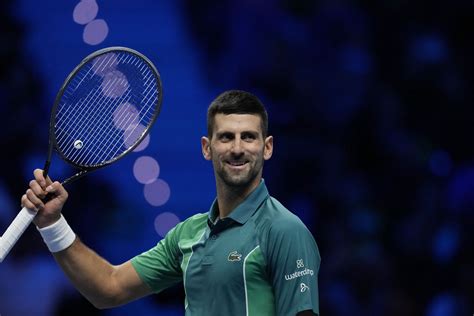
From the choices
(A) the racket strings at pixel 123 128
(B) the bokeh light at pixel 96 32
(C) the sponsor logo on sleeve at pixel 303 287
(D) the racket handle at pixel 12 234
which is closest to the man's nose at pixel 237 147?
(C) the sponsor logo on sleeve at pixel 303 287

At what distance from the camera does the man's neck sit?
3299 millimetres

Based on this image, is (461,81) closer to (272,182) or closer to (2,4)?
(272,182)

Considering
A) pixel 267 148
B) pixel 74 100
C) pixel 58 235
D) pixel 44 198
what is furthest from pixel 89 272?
pixel 267 148

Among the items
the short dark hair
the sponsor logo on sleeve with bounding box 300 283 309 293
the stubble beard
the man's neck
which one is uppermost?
the short dark hair

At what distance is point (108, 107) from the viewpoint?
3820 millimetres

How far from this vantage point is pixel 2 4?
6129mm

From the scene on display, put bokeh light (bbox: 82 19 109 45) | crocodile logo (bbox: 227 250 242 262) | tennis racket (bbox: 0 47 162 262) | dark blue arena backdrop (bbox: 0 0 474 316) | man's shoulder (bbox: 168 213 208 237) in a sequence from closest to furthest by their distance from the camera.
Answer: crocodile logo (bbox: 227 250 242 262), man's shoulder (bbox: 168 213 208 237), tennis racket (bbox: 0 47 162 262), dark blue arena backdrop (bbox: 0 0 474 316), bokeh light (bbox: 82 19 109 45)

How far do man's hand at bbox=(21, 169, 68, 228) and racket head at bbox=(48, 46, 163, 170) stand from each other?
0.33m

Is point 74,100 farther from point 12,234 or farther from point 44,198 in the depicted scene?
point 12,234

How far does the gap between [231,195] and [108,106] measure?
0.77 meters

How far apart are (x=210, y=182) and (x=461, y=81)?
1818 mm

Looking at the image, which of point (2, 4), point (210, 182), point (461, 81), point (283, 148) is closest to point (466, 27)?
point (461, 81)

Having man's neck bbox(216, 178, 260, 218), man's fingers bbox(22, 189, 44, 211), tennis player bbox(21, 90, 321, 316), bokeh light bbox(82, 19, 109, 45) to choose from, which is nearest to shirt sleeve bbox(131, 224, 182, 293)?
tennis player bbox(21, 90, 321, 316)

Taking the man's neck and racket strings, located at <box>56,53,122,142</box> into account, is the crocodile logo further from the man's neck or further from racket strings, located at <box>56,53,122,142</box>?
racket strings, located at <box>56,53,122,142</box>
